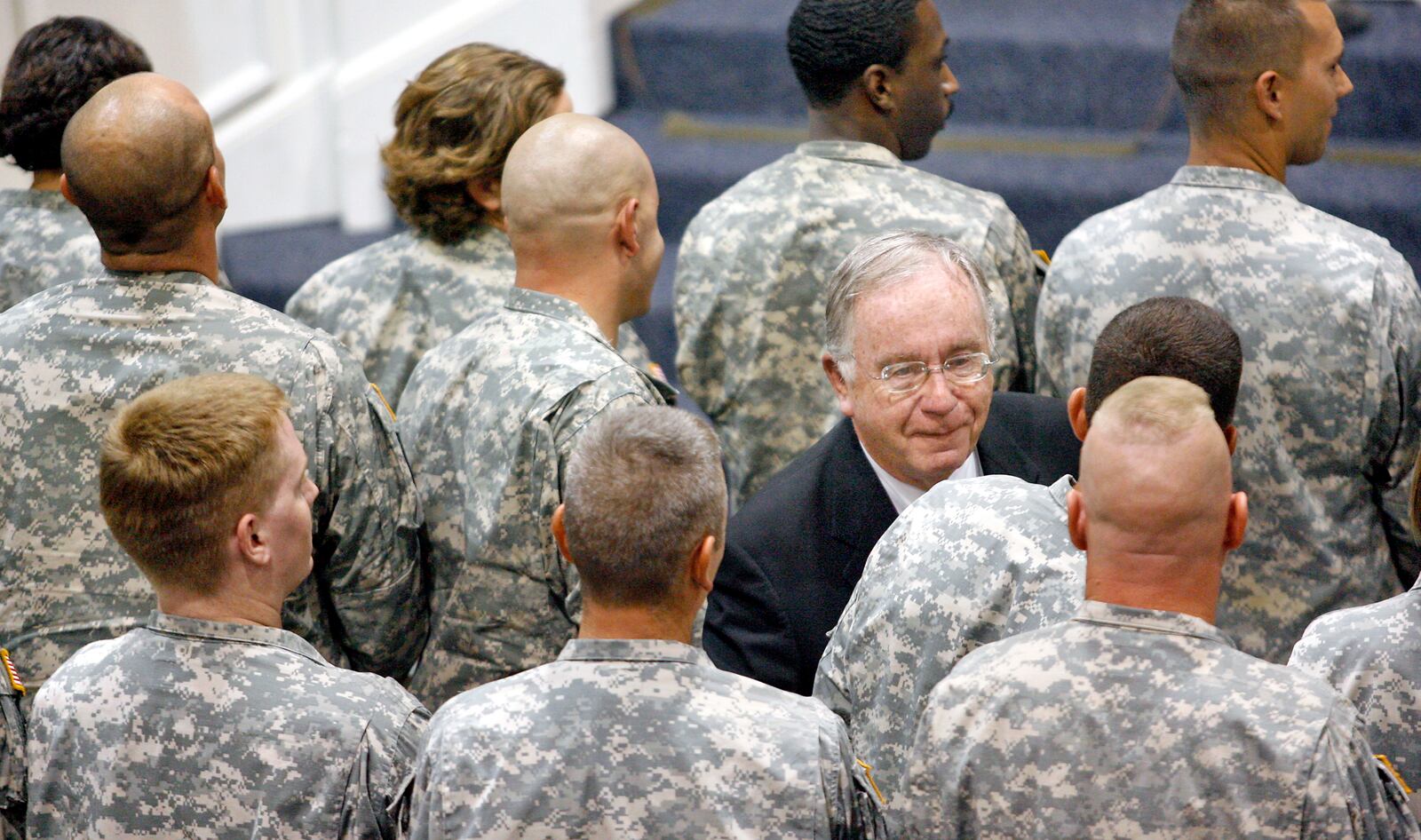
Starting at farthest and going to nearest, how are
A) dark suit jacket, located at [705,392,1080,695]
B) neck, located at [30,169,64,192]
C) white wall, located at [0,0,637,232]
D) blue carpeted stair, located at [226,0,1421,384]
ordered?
1. white wall, located at [0,0,637,232]
2. blue carpeted stair, located at [226,0,1421,384]
3. neck, located at [30,169,64,192]
4. dark suit jacket, located at [705,392,1080,695]

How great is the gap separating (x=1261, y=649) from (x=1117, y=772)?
1322 millimetres

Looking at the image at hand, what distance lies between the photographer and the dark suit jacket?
2189 millimetres

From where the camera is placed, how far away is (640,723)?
164 cm

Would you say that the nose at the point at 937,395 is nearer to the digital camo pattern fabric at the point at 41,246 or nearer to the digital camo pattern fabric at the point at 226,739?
the digital camo pattern fabric at the point at 226,739

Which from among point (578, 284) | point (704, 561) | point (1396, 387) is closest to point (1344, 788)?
point (704, 561)

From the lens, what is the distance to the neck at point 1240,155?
9.12ft

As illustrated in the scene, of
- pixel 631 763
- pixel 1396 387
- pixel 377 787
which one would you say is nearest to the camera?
pixel 631 763

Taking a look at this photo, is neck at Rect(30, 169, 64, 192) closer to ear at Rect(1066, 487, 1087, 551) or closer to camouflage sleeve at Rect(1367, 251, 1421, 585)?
ear at Rect(1066, 487, 1087, 551)

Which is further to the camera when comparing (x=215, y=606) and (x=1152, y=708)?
(x=215, y=606)

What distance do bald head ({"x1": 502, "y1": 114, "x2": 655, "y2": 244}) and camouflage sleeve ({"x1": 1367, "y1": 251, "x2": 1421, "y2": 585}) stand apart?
1.20 meters

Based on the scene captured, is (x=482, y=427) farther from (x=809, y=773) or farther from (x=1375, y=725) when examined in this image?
(x=1375, y=725)

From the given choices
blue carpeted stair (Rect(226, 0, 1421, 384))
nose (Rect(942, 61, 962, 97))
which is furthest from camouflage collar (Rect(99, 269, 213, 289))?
blue carpeted stair (Rect(226, 0, 1421, 384))

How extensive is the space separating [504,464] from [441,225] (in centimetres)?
75

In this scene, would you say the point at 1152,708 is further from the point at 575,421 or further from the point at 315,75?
the point at 315,75
